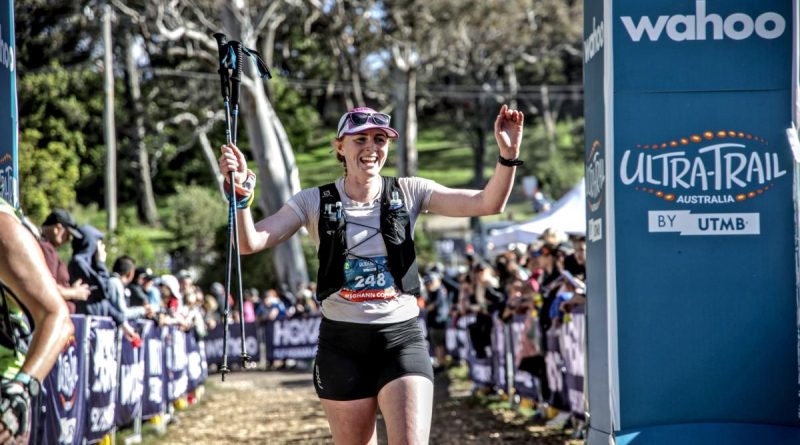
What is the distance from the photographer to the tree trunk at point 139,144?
4636 cm

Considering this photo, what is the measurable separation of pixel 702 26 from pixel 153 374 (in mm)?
8227

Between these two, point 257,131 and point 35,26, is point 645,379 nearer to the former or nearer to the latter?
point 257,131

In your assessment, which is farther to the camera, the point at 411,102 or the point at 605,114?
the point at 411,102

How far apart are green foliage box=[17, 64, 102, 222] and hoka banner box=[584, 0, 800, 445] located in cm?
3418

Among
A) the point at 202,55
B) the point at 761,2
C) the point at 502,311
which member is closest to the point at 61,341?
the point at 761,2

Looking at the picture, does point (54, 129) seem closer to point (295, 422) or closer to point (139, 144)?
point (139, 144)

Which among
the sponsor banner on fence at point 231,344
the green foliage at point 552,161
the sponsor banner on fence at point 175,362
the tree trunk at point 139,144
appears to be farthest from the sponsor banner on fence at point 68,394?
the green foliage at point 552,161

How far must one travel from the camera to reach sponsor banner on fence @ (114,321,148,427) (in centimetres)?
1043

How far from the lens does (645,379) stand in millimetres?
6035

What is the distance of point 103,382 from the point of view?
9391 millimetres

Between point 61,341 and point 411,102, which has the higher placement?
point 411,102

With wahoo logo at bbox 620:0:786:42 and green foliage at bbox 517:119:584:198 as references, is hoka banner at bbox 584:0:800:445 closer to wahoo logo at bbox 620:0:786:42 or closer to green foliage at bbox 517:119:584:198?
wahoo logo at bbox 620:0:786:42

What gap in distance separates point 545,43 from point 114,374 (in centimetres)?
3434

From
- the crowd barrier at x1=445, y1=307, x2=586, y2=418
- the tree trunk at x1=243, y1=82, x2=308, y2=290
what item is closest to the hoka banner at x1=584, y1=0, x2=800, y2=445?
the crowd barrier at x1=445, y1=307, x2=586, y2=418
